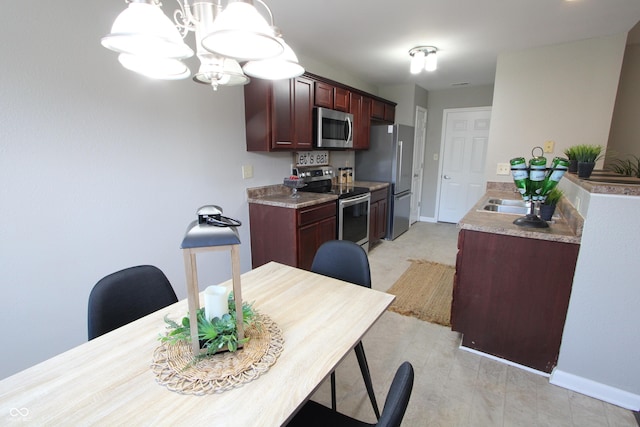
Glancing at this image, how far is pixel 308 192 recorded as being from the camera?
3420mm

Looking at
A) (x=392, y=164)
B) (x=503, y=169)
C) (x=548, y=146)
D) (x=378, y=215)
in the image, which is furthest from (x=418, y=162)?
(x=548, y=146)

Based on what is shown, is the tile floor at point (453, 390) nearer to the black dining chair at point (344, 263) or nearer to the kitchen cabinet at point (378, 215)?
the black dining chair at point (344, 263)

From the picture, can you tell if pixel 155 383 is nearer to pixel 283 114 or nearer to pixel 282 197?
pixel 282 197

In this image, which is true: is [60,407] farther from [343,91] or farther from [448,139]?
[448,139]

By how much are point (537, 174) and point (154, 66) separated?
6.73ft

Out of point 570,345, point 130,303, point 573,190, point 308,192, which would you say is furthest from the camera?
point 308,192

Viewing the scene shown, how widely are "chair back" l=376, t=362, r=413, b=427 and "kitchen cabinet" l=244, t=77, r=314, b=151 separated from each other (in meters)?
2.32

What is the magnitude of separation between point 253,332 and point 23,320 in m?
1.45

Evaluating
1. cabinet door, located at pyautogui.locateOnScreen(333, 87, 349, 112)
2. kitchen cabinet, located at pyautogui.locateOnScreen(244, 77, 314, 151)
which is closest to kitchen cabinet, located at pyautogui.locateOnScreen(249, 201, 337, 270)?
kitchen cabinet, located at pyautogui.locateOnScreen(244, 77, 314, 151)

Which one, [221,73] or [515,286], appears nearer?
[221,73]

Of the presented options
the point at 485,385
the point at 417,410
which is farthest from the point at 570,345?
the point at 417,410

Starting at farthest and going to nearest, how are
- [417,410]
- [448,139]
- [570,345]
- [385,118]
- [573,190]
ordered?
[448,139] → [385,118] → [573,190] → [570,345] → [417,410]

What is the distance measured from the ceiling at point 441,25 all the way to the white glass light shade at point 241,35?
1.60 metres

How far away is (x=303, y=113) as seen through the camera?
3027mm
